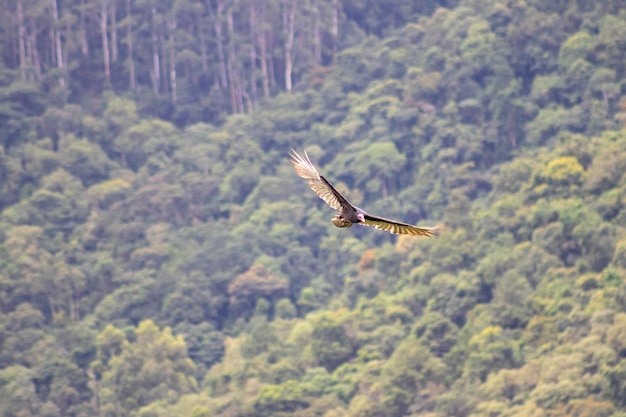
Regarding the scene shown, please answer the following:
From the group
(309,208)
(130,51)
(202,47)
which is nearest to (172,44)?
(202,47)

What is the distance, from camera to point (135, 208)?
180 feet

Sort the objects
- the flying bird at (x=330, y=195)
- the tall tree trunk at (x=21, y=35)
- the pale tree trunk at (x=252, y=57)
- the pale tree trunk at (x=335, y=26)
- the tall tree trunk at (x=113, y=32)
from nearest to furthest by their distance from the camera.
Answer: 1. the flying bird at (x=330, y=195)
2. the tall tree trunk at (x=21, y=35)
3. the pale tree trunk at (x=252, y=57)
4. the tall tree trunk at (x=113, y=32)
5. the pale tree trunk at (x=335, y=26)

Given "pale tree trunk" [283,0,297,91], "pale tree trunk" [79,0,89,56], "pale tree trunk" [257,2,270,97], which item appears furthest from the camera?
"pale tree trunk" [79,0,89,56]

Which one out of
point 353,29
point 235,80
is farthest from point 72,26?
point 353,29

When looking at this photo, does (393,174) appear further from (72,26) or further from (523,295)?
(72,26)

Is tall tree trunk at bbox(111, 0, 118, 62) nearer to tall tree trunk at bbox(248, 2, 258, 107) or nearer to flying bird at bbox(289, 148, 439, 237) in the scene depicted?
A: tall tree trunk at bbox(248, 2, 258, 107)

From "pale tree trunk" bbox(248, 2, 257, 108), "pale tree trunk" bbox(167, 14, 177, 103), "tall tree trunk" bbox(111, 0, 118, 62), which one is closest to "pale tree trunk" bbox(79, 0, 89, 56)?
"tall tree trunk" bbox(111, 0, 118, 62)

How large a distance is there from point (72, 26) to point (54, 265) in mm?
18978

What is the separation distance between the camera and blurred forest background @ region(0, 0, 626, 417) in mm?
39781

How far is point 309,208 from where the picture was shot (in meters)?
54.1

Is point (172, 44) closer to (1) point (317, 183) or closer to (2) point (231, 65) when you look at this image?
(2) point (231, 65)

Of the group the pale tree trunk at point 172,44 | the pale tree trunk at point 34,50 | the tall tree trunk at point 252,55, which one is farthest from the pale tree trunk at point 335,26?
the pale tree trunk at point 34,50

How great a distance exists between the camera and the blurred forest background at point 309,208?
39.8 m

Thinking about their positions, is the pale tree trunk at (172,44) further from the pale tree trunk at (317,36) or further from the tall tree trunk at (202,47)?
the pale tree trunk at (317,36)
